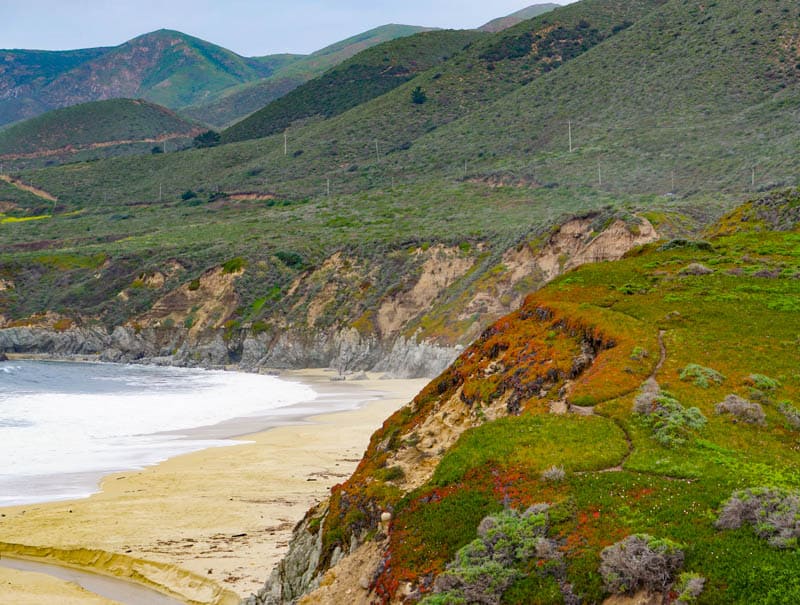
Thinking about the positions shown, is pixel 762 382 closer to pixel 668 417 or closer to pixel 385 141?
pixel 668 417

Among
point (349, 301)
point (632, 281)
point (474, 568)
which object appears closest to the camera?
point (474, 568)

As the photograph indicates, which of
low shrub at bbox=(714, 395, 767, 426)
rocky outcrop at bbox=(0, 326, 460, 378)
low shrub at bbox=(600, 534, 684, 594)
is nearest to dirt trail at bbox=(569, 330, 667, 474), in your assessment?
low shrub at bbox=(714, 395, 767, 426)

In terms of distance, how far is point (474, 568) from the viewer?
28.2ft

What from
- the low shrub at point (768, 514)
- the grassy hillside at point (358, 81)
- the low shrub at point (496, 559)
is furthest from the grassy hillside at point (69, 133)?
the low shrub at point (768, 514)

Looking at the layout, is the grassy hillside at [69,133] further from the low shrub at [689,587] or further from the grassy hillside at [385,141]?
the low shrub at [689,587]

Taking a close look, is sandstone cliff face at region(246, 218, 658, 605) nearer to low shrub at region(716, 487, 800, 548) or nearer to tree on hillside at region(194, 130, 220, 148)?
low shrub at region(716, 487, 800, 548)

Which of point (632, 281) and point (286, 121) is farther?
point (286, 121)

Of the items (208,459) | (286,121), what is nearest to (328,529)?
(208,459)

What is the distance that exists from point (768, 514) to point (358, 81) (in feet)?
522

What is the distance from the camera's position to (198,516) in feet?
58.3

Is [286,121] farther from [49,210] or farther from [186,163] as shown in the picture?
[49,210]

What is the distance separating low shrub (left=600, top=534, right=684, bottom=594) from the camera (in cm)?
772

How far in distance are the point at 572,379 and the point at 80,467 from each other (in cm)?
1563

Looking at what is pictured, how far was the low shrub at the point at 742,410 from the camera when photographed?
11.0 meters
